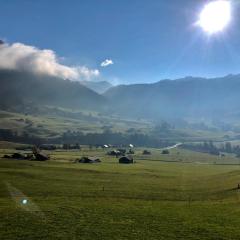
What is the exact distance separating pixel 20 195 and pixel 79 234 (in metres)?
25.7

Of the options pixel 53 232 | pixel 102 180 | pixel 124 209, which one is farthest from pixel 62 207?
pixel 102 180

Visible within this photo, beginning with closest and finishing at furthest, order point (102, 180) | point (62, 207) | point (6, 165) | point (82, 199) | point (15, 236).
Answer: point (15, 236) → point (62, 207) → point (82, 199) → point (102, 180) → point (6, 165)

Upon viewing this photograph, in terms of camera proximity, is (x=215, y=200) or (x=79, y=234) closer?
(x=79, y=234)

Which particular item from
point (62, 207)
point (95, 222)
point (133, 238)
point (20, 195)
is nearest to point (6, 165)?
point (20, 195)

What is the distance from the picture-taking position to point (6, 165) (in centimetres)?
11350

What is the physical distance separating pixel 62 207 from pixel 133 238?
15.6m

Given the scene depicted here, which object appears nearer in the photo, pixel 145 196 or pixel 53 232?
pixel 53 232

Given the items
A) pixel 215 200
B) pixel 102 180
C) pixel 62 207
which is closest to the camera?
Answer: pixel 62 207

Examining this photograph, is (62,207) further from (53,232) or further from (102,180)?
(102,180)

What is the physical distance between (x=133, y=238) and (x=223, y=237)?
8.86 m

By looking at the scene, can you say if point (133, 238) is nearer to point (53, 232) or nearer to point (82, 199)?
point (53, 232)

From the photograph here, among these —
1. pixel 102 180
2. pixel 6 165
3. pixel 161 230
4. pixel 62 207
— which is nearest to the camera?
pixel 161 230

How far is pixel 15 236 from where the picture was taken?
40.1 m

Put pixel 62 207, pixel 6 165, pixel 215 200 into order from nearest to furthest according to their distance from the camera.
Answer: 1. pixel 62 207
2. pixel 215 200
3. pixel 6 165
